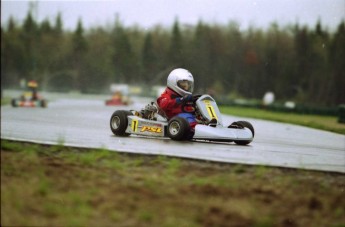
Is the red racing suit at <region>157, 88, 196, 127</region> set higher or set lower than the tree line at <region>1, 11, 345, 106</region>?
lower

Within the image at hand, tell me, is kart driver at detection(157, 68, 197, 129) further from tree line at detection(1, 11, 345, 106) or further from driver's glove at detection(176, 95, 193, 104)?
tree line at detection(1, 11, 345, 106)

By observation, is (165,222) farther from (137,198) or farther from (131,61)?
(131,61)

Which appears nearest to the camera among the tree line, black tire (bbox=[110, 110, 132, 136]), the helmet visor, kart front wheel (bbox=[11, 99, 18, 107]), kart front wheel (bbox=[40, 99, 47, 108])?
the helmet visor

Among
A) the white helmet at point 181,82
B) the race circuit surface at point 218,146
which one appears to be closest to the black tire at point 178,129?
the race circuit surface at point 218,146

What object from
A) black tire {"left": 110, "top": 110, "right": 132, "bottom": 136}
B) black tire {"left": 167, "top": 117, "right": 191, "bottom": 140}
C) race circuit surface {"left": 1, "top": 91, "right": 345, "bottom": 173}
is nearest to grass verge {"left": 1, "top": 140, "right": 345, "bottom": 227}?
race circuit surface {"left": 1, "top": 91, "right": 345, "bottom": 173}

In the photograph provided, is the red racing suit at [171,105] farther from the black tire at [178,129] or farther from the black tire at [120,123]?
the black tire at [120,123]

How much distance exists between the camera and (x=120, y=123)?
307 inches

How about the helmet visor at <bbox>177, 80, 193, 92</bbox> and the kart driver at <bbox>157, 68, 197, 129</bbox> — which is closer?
the kart driver at <bbox>157, 68, 197, 129</bbox>

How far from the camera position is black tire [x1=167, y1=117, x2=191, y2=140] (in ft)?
23.0

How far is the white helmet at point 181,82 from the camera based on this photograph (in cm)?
731

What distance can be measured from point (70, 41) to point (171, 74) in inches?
Result: 83.3

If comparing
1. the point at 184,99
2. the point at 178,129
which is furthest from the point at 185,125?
the point at 184,99

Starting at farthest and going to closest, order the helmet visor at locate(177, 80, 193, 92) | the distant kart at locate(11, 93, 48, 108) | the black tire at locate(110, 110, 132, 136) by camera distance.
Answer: the distant kart at locate(11, 93, 48, 108) → the black tire at locate(110, 110, 132, 136) → the helmet visor at locate(177, 80, 193, 92)

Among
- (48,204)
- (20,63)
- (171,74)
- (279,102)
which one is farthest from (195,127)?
(279,102)
